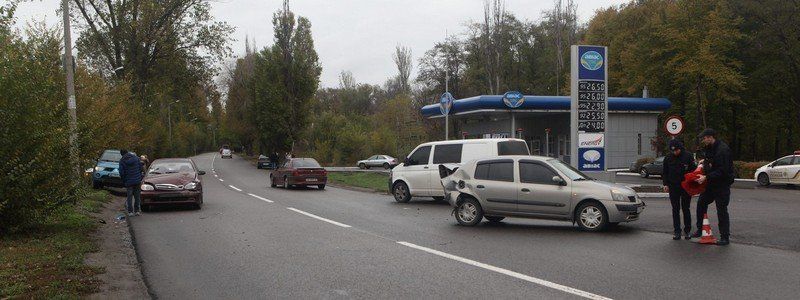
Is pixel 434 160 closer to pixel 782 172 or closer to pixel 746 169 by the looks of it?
pixel 782 172

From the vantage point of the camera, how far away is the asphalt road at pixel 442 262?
6.59m

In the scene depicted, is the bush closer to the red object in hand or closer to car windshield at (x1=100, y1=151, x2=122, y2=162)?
the red object in hand

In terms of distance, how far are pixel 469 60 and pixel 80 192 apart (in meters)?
57.6

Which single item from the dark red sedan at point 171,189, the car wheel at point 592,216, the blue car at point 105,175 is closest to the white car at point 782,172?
the car wheel at point 592,216

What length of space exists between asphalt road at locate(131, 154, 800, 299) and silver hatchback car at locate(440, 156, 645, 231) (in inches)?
13.1

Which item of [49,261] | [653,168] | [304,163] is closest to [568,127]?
[653,168]

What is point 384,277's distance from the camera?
7.30 meters

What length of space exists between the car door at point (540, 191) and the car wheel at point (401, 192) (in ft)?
24.0

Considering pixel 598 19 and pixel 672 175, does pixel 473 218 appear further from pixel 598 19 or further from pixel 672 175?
pixel 598 19

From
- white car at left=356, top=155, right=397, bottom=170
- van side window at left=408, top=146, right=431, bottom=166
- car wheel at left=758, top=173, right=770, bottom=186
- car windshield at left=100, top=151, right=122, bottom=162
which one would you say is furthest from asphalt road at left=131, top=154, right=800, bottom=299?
white car at left=356, top=155, right=397, bottom=170

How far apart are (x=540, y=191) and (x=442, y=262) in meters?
3.81

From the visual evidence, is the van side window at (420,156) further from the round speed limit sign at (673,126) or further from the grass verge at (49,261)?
the grass verge at (49,261)

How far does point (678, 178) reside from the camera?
10.2 m

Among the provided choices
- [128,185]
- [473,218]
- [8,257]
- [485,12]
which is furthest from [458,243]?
[485,12]
